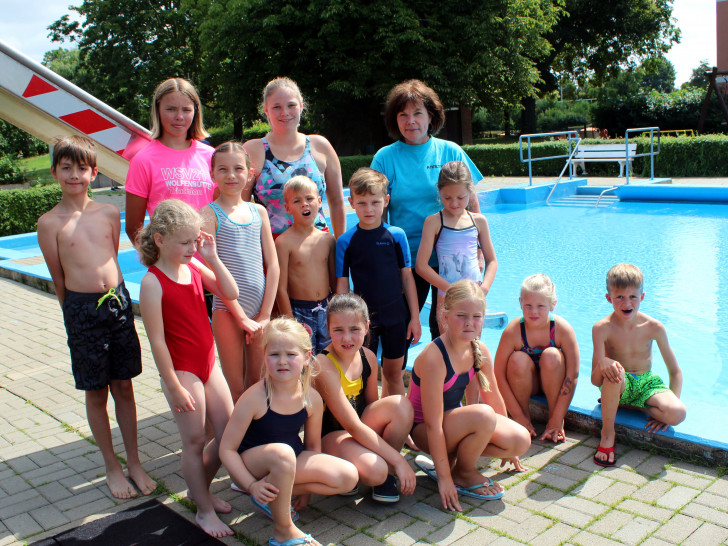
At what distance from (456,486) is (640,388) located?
1206mm

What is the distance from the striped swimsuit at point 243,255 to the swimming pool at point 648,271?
78.2 inches

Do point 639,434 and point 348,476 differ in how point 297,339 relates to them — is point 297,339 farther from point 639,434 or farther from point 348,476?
point 639,434

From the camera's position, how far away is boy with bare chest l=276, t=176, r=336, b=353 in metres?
3.60

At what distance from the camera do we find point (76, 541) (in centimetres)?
292

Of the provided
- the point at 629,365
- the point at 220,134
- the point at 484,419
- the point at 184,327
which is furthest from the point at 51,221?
the point at 220,134

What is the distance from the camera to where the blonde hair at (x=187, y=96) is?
11.5 feet

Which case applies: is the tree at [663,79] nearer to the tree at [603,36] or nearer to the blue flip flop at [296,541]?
the tree at [603,36]

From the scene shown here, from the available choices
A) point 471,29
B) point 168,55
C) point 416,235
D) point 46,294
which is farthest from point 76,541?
point 168,55

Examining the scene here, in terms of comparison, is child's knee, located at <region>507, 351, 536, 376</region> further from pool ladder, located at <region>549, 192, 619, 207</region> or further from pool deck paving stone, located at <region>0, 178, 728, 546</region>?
pool ladder, located at <region>549, 192, 619, 207</region>

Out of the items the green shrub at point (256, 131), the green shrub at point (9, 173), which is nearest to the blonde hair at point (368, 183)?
the green shrub at point (9, 173)

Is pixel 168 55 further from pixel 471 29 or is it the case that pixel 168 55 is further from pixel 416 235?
pixel 416 235

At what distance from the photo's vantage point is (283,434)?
3.01m

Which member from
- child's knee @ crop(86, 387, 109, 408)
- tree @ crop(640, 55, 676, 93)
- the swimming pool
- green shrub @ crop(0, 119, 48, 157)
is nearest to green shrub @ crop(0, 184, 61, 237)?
the swimming pool

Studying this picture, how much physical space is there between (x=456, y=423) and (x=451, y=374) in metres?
0.25
